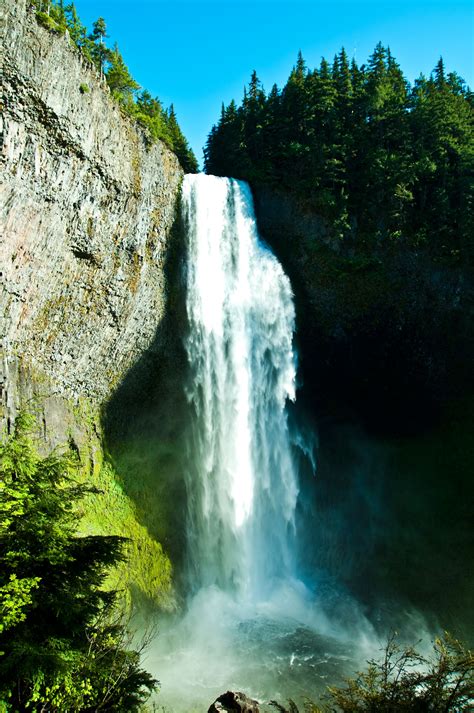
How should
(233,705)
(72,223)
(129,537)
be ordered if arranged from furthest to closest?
(129,537)
(72,223)
(233,705)

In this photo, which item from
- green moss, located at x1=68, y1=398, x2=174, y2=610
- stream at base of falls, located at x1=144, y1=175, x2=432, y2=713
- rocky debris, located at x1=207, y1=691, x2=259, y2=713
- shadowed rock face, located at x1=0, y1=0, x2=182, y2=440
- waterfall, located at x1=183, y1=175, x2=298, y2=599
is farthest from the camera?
waterfall, located at x1=183, y1=175, x2=298, y2=599

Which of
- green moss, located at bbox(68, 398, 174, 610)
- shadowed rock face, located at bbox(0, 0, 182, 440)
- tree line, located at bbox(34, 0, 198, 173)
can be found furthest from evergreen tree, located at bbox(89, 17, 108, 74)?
green moss, located at bbox(68, 398, 174, 610)

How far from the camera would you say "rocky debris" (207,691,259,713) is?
927 cm

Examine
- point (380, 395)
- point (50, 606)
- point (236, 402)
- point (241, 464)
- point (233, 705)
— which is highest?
point (236, 402)

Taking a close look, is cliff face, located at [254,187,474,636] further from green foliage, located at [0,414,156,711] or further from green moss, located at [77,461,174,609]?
green foliage, located at [0,414,156,711]

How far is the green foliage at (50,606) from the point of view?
6.18 m

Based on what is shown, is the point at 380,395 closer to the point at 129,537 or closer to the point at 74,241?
the point at 129,537

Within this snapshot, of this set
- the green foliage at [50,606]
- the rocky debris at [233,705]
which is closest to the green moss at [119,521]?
the rocky debris at [233,705]

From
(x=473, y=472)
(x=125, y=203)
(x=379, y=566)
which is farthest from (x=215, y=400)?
(x=473, y=472)

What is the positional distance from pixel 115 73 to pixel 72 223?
1222 cm

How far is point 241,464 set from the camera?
20.7 meters

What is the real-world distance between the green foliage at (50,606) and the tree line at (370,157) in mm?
20335

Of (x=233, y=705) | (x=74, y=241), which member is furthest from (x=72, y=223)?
(x=233, y=705)

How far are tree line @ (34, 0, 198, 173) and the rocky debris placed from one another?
61.3 feet
